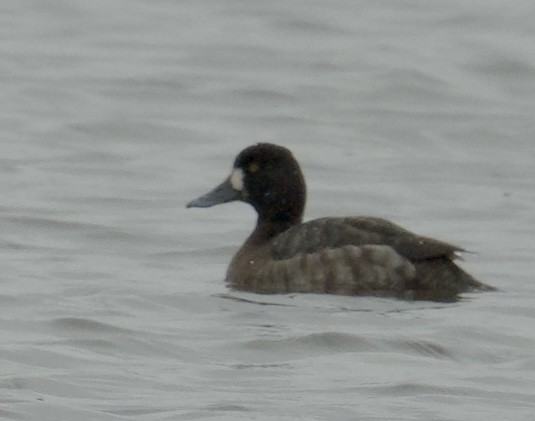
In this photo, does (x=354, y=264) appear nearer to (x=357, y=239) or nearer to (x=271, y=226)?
(x=357, y=239)

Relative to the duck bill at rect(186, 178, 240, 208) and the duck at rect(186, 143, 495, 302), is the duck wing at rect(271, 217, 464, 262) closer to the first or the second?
the duck at rect(186, 143, 495, 302)

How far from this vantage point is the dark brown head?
12094mm

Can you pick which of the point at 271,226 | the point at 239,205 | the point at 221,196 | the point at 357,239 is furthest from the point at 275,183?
the point at 239,205

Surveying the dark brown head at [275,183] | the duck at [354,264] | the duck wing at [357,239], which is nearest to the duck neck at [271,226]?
the dark brown head at [275,183]

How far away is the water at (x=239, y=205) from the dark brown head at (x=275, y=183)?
52 centimetres

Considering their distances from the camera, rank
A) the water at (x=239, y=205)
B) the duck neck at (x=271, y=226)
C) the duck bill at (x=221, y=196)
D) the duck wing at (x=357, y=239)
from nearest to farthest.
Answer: the water at (x=239, y=205) → the duck wing at (x=357, y=239) → the duck neck at (x=271, y=226) → the duck bill at (x=221, y=196)

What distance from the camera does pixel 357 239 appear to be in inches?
449

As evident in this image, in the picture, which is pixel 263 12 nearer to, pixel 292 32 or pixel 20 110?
pixel 292 32

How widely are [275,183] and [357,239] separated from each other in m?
0.87

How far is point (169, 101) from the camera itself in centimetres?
1966

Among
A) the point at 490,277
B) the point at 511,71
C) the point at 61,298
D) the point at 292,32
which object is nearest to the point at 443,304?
the point at 490,277

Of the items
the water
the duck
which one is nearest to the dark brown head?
the duck

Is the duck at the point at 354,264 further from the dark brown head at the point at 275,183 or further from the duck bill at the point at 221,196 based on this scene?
the duck bill at the point at 221,196

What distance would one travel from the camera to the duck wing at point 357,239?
11.3 meters
